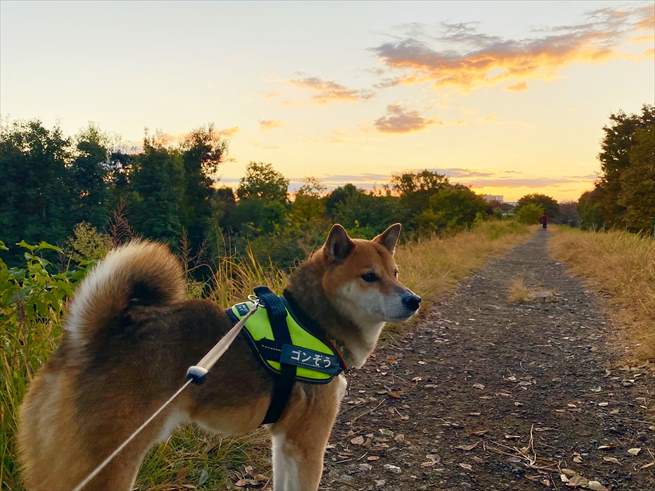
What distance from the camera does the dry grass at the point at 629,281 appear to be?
6169 mm

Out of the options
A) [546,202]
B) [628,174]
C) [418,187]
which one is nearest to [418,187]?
[418,187]

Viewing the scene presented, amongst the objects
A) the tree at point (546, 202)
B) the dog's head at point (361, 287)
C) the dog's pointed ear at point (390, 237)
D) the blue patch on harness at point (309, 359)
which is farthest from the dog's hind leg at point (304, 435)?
the tree at point (546, 202)

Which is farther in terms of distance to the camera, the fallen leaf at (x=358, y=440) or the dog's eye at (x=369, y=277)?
the fallen leaf at (x=358, y=440)

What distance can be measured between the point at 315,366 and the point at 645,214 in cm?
2826

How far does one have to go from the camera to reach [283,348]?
8.43ft

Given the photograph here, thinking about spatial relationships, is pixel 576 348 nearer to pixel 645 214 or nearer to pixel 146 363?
pixel 146 363

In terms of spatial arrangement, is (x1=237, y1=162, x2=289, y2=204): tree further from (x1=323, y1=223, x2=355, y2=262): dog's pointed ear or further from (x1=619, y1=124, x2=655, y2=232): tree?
(x1=323, y1=223, x2=355, y2=262): dog's pointed ear

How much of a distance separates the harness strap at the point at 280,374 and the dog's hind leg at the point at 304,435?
0.06m

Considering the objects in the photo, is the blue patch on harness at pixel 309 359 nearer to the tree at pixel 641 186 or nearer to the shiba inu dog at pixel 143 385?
the shiba inu dog at pixel 143 385

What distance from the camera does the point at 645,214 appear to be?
81.9 ft

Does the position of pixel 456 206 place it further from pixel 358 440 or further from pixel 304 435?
pixel 304 435

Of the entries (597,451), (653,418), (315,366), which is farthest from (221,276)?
(653,418)

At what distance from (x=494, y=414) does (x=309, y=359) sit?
2.55 metres

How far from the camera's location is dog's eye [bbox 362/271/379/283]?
10.5 feet
